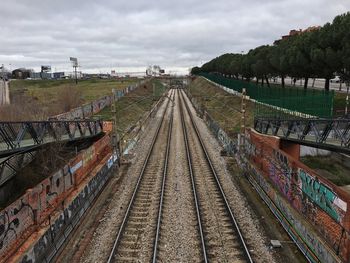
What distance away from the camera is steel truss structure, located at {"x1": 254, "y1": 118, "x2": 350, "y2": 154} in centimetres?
2216

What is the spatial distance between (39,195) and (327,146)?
16.7 metres

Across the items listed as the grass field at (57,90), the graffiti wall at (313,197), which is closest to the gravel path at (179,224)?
the graffiti wall at (313,197)

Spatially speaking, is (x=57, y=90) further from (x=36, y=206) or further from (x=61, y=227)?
(x=36, y=206)

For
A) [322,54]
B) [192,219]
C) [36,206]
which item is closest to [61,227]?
[36,206]

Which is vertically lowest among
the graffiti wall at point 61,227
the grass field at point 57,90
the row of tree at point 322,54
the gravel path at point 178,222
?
the gravel path at point 178,222

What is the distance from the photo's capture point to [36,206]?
50.9ft

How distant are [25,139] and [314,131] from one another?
18395mm

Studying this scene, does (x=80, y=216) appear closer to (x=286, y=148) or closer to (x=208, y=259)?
(x=208, y=259)

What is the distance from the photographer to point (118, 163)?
101 ft

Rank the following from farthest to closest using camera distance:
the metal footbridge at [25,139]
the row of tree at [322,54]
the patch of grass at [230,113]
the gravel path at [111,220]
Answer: the patch of grass at [230,113] < the row of tree at [322,54] < the metal footbridge at [25,139] < the gravel path at [111,220]

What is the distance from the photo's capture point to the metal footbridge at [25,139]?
19.5m

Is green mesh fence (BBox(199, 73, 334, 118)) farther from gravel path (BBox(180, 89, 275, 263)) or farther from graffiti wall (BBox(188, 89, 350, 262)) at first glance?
graffiti wall (BBox(188, 89, 350, 262))

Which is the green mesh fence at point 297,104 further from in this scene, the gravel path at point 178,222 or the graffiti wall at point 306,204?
the graffiti wall at point 306,204

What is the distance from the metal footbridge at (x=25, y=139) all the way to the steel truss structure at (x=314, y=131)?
14300 millimetres
